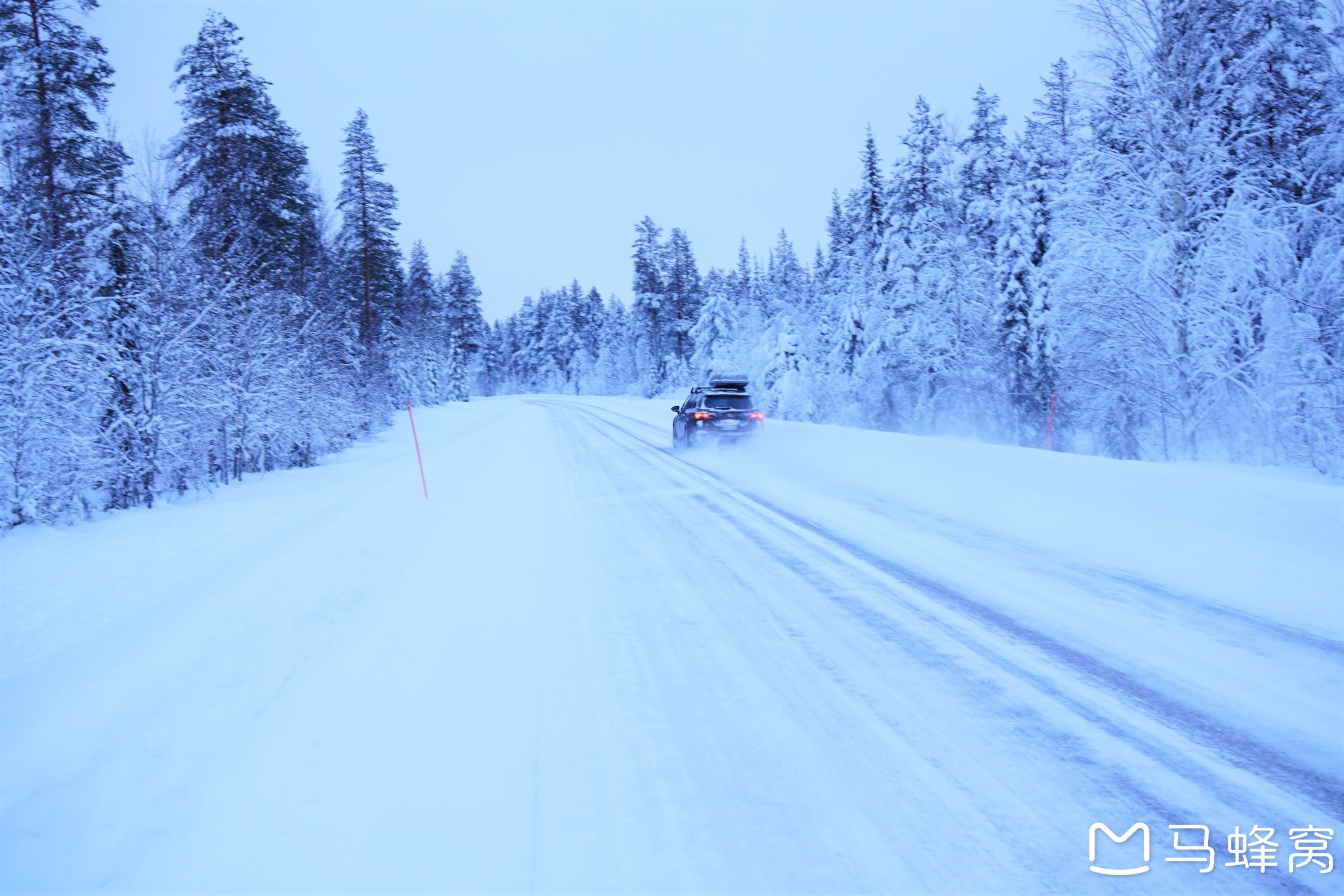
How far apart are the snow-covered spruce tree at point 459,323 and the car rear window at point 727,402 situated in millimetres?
61139

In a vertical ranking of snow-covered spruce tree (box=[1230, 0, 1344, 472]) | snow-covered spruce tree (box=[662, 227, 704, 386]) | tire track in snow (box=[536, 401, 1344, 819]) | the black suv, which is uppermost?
snow-covered spruce tree (box=[662, 227, 704, 386])

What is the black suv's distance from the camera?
17.9 m

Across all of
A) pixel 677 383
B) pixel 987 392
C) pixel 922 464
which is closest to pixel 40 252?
pixel 922 464

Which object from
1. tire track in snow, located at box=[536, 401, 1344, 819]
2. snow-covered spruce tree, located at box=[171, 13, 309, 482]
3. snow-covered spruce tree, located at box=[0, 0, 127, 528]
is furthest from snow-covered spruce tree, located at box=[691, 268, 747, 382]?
tire track in snow, located at box=[536, 401, 1344, 819]

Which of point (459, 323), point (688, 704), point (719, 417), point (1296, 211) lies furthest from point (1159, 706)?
point (459, 323)

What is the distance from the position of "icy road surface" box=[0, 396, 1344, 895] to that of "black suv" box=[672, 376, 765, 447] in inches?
374

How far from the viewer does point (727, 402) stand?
1817 cm

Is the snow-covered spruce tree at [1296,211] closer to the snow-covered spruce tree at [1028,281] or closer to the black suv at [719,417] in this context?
the snow-covered spruce tree at [1028,281]

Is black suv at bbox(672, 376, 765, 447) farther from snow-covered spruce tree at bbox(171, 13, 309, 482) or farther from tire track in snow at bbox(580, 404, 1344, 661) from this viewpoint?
snow-covered spruce tree at bbox(171, 13, 309, 482)

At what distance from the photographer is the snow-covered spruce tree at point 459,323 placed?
246ft

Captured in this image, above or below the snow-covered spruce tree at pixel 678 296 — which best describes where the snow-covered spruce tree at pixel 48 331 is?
below

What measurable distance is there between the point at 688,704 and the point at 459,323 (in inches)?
3062

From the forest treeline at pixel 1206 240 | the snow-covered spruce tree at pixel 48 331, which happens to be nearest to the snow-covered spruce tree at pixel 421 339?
the snow-covered spruce tree at pixel 48 331

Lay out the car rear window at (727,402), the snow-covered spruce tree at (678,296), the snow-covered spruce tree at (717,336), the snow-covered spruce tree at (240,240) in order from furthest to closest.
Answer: the snow-covered spruce tree at (678,296)
the snow-covered spruce tree at (717,336)
the car rear window at (727,402)
the snow-covered spruce tree at (240,240)
